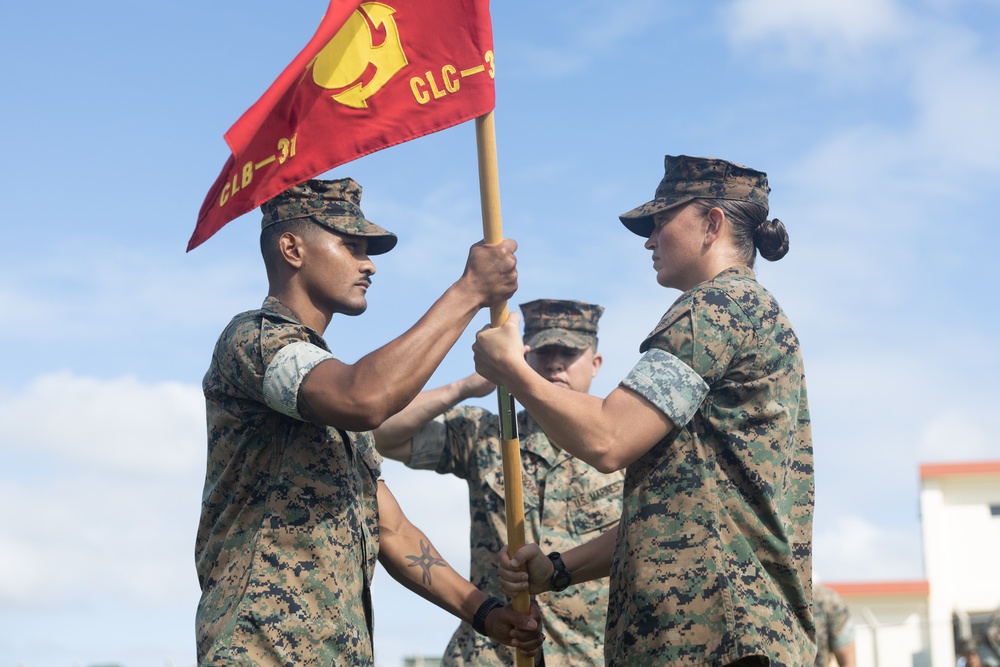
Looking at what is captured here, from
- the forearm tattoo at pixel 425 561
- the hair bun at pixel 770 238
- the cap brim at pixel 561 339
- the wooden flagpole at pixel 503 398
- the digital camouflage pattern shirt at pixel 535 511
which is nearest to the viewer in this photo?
the wooden flagpole at pixel 503 398

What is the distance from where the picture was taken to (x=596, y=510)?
7.20 m

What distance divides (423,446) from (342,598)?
283 cm

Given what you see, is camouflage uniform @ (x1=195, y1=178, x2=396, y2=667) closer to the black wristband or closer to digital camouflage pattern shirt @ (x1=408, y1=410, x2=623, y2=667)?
the black wristband

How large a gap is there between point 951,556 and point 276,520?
26.8m

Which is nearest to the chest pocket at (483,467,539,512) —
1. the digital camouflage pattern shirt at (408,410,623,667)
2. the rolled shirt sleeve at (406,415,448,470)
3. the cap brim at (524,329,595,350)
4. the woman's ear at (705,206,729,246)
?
the digital camouflage pattern shirt at (408,410,623,667)

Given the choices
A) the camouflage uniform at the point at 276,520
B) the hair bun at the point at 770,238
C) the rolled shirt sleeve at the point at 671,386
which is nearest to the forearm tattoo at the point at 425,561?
the camouflage uniform at the point at 276,520

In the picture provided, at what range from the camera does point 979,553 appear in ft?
94.1

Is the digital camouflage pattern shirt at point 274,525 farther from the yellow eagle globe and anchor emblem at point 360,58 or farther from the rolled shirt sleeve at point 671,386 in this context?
the rolled shirt sleeve at point 671,386

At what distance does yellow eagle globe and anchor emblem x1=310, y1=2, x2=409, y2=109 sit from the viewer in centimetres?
Result: 489

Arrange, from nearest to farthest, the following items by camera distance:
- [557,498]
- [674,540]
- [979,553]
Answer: [674,540]
[557,498]
[979,553]

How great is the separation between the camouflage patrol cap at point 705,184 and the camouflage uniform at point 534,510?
2489 millimetres

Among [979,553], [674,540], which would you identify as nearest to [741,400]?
[674,540]

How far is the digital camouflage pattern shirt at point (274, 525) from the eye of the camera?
14.2 ft

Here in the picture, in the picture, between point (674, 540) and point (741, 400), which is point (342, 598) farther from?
point (741, 400)
